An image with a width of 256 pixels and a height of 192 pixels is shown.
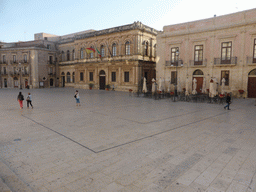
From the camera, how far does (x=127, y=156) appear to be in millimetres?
5992

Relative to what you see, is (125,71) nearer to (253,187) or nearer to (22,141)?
(22,141)

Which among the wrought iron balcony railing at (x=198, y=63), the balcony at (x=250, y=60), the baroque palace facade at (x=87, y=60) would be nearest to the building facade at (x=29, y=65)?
the baroque palace facade at (x=87, y=60)

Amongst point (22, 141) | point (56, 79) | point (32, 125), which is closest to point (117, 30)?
point (56, 79)

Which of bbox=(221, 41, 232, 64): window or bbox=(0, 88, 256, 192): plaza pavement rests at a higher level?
bbox=(221, 41, 232, 64): window

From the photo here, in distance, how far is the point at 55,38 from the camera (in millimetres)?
51375

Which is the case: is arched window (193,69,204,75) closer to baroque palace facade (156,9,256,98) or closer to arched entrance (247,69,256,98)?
baroque palace facade (156,9,256,98)

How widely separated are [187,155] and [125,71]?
1097 inches

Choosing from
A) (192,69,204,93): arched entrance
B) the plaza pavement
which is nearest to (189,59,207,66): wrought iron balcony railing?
(192,69,204,93): arched entrance

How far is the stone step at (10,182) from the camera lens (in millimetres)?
4105

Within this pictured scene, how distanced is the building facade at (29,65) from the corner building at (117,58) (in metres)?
7.79

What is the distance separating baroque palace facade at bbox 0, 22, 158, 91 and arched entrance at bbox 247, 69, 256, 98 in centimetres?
1549

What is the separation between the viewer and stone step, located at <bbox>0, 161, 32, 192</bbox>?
4.11 metres

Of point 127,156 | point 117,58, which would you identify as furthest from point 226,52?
point 127,156

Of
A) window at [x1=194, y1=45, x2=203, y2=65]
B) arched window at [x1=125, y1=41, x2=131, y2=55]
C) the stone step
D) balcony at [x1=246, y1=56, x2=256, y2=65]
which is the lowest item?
the stone step
